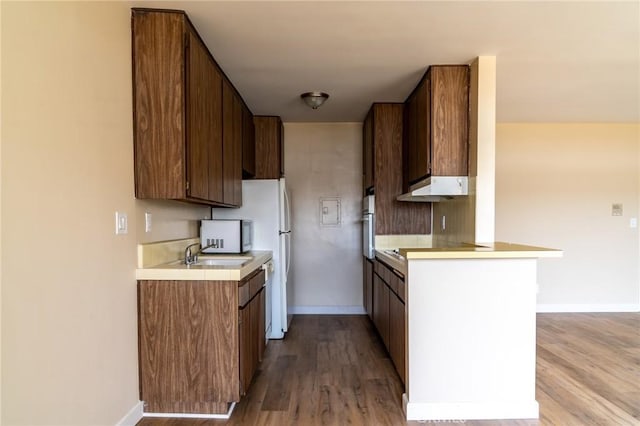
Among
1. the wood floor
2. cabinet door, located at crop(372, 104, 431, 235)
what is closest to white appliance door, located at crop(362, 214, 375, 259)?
cabinet door, located at crop(372, 104, 431, 235)

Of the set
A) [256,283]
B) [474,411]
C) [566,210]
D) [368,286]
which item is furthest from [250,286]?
[566,210]

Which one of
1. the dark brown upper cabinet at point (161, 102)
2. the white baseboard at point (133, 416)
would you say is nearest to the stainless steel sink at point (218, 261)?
the dark brown upper cabinet at point (161, 102)

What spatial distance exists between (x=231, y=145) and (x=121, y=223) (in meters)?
1.33

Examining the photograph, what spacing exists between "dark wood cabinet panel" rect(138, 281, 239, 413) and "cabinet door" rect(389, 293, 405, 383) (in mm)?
1067

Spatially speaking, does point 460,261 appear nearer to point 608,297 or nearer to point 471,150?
point 471,150

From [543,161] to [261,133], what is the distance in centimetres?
347

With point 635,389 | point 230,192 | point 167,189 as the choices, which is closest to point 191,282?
point 167,189

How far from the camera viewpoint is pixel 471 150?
2.59m

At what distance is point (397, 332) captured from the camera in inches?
96.4

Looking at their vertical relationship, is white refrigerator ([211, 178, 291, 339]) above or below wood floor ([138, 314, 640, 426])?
above

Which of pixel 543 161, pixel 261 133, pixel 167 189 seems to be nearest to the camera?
pixel 167 189

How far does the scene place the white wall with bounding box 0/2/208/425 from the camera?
1.21m

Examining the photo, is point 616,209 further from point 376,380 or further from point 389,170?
point 376,380

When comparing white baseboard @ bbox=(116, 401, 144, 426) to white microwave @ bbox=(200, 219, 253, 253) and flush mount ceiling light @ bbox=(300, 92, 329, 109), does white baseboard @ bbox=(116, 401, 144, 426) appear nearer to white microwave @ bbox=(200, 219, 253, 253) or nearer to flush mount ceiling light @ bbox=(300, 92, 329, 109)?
white microwave @ bbox=(200, 219, 253, 253)
